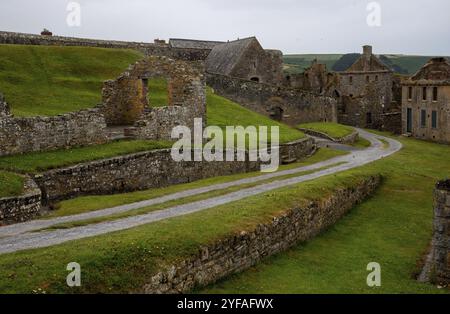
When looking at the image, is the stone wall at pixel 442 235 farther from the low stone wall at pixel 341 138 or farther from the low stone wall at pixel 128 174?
the low stone wall at pixel 341 138

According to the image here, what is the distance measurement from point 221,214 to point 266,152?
13846 millimetres

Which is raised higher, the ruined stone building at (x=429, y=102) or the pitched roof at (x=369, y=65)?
the pitched roof at (x=369, y=65)

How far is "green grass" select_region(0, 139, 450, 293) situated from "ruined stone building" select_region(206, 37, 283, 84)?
105 feet

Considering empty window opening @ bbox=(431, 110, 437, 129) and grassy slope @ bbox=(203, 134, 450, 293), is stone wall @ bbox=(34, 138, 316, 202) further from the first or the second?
empty window opening @ bbox=(431, 110, 437, 129)

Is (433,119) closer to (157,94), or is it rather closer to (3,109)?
(157,94)

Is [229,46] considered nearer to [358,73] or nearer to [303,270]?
[358,73]

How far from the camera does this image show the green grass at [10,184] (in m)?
18.5

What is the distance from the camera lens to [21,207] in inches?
722

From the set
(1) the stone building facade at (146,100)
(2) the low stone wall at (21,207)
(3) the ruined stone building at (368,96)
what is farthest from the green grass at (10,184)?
(3) the ruined stone building at (368,96)

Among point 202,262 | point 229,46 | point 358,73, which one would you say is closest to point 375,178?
point 202,262

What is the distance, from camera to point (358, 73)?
250 ft

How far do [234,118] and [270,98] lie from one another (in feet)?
41.8

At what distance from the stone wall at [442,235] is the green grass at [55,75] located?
22703mm

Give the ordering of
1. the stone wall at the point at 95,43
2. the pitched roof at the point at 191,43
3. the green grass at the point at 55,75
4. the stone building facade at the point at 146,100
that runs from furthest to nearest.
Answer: the pitched roof at the point at 191,43 < the stone wall at the point at 95,43 < the green grass at the point at 55,75 < the stone building facade at the point at 146,100
